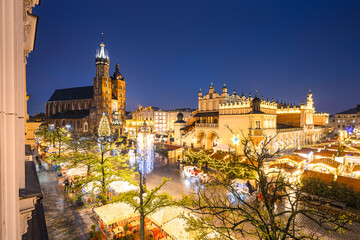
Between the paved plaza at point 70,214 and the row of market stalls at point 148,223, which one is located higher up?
the row of market stalls at point 148,223

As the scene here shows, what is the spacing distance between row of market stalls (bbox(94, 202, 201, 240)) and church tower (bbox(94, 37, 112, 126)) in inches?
2614

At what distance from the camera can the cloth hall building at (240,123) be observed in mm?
31094

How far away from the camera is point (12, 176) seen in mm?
1910

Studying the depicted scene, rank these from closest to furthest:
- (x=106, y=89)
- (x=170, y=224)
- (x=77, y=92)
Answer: (x=170, y=224), (x=106, y=89), (x=77, y=92)

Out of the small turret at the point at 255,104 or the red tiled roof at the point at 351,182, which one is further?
the small turret at the point at 255,104

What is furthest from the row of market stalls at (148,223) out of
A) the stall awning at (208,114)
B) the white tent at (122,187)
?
the stall awning at (208,114)

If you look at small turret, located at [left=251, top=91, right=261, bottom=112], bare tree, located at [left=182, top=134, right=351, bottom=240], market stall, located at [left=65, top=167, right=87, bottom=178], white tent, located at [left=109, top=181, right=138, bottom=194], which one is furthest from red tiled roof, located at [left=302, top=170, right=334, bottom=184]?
market stall, located at [left=65, top=167, right=87, bottom=178]

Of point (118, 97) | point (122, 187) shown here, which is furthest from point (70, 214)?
point (118, 97)

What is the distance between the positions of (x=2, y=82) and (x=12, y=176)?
961mm

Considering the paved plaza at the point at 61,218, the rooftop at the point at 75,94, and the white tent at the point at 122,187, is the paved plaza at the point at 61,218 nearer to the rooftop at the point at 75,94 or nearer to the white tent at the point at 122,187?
the white tent at the point at 122,187

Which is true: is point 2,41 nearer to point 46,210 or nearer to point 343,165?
point 46,210

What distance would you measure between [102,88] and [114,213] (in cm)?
7083

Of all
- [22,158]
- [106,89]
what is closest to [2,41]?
[22,158]

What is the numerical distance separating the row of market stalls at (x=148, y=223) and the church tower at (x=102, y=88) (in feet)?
218
